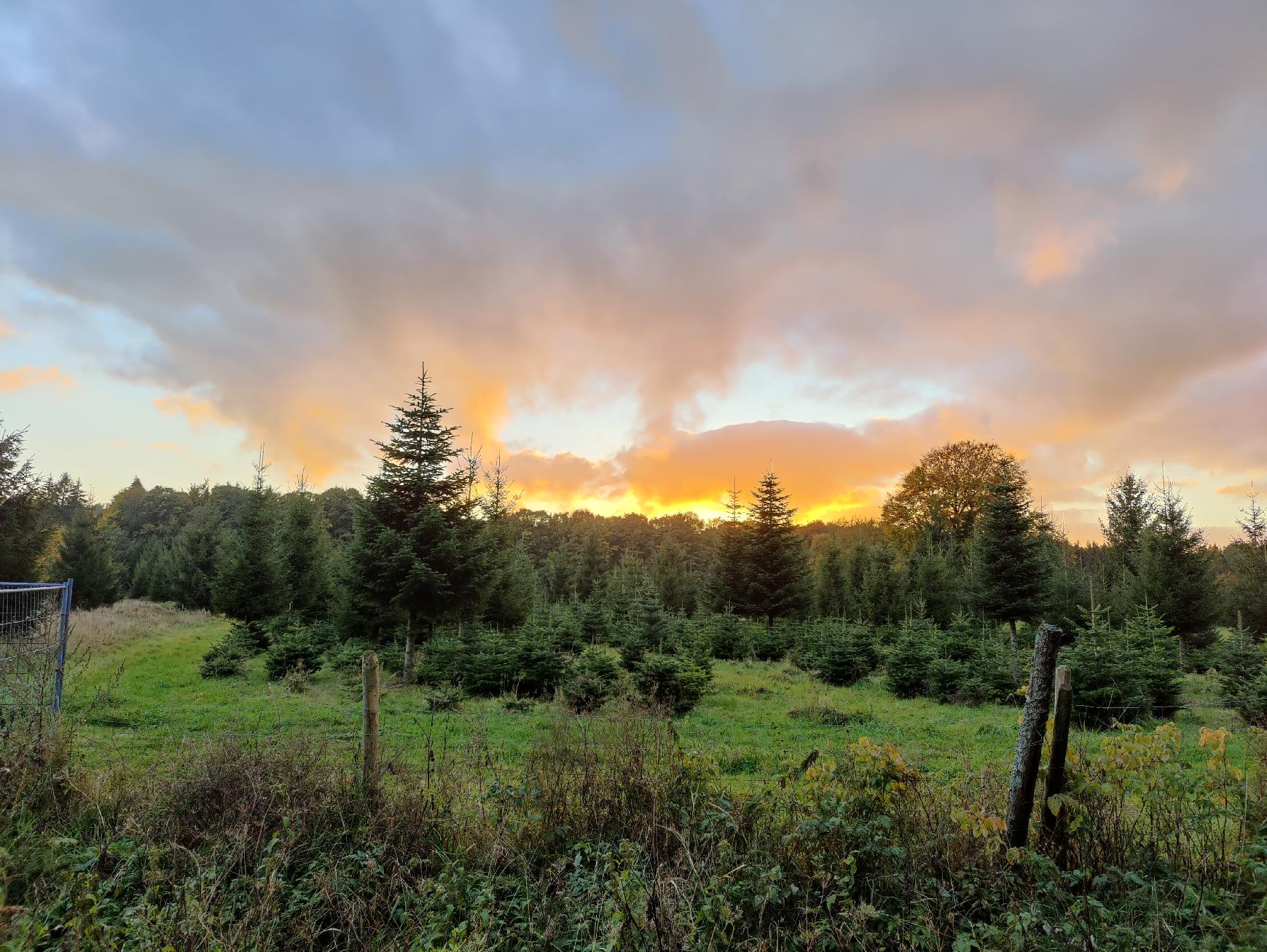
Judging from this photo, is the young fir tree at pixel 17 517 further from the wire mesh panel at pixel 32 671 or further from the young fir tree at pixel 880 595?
the young fir tree at pixel 880 595

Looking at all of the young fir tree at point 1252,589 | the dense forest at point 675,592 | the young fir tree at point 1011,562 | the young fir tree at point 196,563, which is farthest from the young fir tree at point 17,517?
the young fir tree at point 1252,589

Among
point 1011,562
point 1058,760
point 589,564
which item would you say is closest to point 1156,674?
point 1011,562

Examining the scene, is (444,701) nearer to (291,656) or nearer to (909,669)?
(291,656)

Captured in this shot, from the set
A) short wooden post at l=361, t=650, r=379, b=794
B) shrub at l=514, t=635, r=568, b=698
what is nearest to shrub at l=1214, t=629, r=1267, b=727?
shrub at l=514, t=635, r=568, b=698

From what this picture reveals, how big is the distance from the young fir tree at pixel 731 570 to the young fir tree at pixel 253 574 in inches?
796

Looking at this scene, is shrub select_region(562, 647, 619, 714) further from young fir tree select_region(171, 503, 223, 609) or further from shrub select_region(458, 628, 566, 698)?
young fir tree select_region(171, 503, 223, 609)

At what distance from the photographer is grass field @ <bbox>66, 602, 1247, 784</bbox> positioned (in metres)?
8.21

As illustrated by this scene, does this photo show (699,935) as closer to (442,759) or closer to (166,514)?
(442,759)

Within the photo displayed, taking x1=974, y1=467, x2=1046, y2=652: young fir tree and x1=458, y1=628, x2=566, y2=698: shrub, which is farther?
x1=974, y1=467, x2=1046, y2=652: young fir tree

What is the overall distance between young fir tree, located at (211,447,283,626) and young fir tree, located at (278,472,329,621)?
1478mm

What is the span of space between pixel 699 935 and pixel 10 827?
5458 mm

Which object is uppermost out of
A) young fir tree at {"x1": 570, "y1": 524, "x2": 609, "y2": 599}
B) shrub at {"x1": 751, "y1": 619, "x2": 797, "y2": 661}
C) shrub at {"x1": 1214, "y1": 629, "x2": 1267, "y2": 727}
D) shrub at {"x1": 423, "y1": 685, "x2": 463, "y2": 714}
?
young fir tree at {"x1": 570, "y1": 524, "x2": 609, "y2": 599}

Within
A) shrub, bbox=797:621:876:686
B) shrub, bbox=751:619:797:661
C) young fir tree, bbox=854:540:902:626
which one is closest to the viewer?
shrub, bbox=797:621:876:686

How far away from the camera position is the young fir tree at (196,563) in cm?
3772
